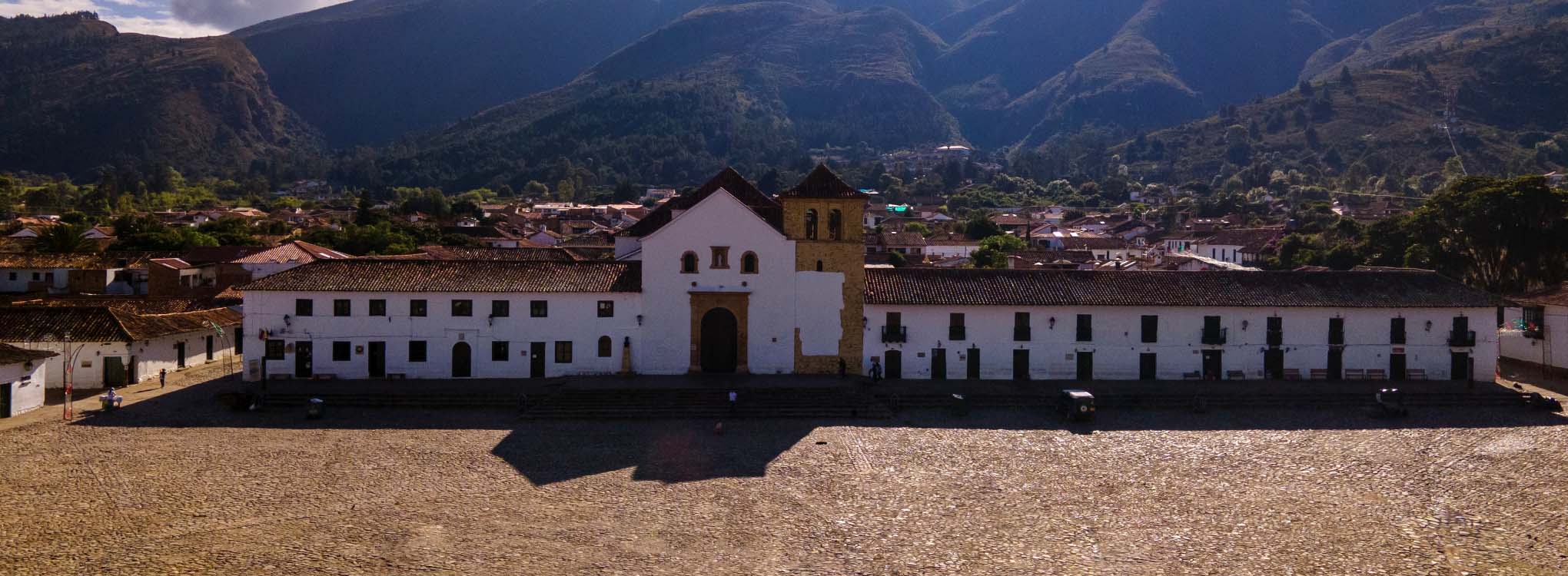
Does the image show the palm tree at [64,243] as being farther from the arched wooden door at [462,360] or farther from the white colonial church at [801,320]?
the arched wooden door at [462,360]

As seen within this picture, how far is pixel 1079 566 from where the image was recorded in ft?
59.2

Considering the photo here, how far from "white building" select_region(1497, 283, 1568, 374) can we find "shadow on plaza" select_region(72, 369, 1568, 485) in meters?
6.80

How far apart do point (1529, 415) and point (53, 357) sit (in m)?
40.9

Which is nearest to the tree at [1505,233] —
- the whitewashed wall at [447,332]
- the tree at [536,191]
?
the whitewashed wall at [447,332]

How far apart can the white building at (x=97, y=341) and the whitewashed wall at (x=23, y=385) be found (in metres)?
1.71

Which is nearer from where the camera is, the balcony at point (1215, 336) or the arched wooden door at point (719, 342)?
the arched wooden door at point (719, 342)

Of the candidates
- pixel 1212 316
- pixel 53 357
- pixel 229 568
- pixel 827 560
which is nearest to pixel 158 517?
pixel 229 568

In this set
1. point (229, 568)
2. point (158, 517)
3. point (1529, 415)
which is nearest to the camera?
point (229, 568)

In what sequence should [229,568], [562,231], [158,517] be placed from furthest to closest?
→ [562,231], [158,517], [229,568]

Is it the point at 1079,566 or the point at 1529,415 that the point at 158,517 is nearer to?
the point at 1079,566

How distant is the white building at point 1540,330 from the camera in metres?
36.5

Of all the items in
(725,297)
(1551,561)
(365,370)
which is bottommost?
(1551,561)

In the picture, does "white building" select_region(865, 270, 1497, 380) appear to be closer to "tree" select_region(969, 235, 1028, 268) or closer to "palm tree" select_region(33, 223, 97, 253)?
"tree" select_region(969, 235, 1028, 268)

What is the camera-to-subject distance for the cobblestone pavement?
60.1ft
